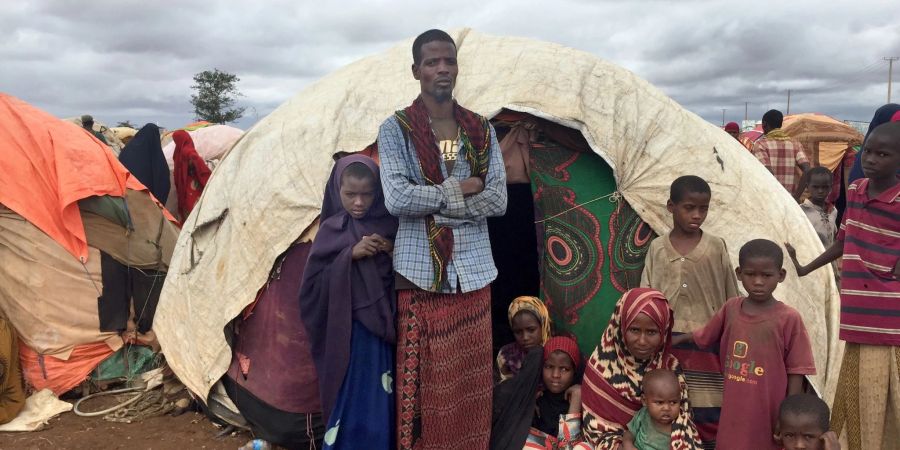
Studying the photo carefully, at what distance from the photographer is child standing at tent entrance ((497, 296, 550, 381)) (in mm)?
3283

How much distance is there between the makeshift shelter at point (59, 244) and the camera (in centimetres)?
438

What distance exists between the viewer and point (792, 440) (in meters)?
2.41

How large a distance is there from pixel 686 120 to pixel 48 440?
416 cm

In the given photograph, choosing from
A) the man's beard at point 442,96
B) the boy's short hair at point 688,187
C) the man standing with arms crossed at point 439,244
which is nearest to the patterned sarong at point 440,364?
the man standing with arms crossed at point 439,244

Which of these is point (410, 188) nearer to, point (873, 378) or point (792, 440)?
point (792, 440)

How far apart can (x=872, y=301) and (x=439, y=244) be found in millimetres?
1761

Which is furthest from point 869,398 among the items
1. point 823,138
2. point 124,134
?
point 124,134

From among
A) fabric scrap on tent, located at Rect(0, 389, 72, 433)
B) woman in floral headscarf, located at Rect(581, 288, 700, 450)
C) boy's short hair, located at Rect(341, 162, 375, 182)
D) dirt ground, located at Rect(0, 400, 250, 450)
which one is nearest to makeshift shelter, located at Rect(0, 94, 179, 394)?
fabric scrap on tent, located at Rect(0, 389, 72, 433)

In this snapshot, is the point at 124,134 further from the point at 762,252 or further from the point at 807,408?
the point at 807,408

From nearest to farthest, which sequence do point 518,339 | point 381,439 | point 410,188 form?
1. point 410,188
2. point 381,439
3. point 518,339

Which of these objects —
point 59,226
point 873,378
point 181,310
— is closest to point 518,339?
point 873,378

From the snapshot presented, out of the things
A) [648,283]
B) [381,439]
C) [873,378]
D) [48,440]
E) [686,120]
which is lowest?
[48,440]

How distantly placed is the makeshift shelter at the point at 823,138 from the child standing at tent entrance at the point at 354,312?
9890mm

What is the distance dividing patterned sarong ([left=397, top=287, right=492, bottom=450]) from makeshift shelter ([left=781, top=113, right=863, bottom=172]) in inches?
380
